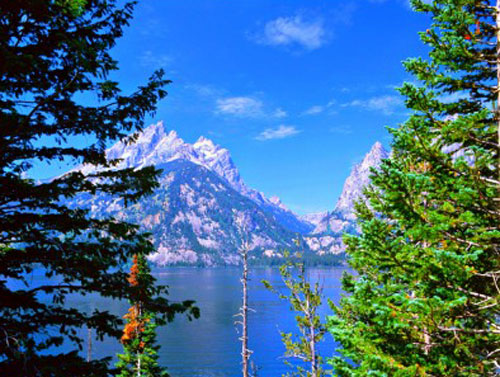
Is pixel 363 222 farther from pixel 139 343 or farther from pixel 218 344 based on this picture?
pixel 218 344

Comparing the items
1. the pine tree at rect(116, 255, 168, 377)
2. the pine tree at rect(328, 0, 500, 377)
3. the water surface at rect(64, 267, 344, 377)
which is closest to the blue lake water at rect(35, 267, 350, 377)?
the water surface at rect(64, 267, 344, 377)

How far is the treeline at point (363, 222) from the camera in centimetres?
641

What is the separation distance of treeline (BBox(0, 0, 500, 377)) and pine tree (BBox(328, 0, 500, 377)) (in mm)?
31

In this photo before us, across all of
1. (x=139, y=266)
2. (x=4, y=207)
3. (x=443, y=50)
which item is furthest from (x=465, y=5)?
(x=139, y=266)

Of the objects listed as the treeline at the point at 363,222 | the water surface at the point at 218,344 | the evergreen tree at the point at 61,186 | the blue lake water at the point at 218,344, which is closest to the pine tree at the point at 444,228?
the treeline at the point at 363,222

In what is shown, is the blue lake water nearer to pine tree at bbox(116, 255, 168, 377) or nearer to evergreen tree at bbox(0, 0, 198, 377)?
pine tree at bbox(116, 255, 168, 377)

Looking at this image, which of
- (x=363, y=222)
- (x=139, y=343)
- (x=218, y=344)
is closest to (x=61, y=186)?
(x=363, y=222)

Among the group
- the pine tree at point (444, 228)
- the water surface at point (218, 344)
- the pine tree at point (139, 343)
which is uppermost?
the pine tree at point (444, 228)

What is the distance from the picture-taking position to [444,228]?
6121 millimetres

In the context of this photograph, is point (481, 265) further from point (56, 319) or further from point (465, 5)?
point (56, 319)

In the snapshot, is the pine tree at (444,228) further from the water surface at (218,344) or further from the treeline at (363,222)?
the water surface at (218,344)

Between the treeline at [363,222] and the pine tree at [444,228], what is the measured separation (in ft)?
0.10

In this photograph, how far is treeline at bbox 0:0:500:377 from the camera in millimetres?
6414

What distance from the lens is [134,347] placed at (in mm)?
26156
